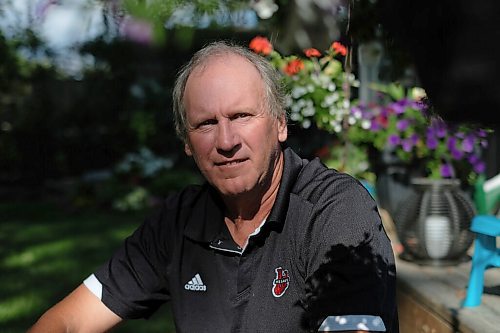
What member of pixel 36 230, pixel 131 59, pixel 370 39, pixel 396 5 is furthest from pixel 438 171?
pixel 131 59

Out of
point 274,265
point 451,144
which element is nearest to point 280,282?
point 274,265

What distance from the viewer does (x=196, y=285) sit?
187cm

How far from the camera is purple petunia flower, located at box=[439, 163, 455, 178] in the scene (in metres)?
4.25

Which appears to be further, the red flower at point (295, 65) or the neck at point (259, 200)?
the neck at point (259, 200)

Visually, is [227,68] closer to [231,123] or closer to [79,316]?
[231,123]

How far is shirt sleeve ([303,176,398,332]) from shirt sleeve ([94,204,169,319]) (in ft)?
1.68

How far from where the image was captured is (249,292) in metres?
1.76

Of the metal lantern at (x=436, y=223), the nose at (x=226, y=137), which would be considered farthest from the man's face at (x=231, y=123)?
the metal lantern at (x=436, y=223)

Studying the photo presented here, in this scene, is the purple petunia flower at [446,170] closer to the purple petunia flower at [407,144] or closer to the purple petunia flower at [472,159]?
the purple petunia flower at [472,159]

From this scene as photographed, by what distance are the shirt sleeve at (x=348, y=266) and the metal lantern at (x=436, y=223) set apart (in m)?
2.31

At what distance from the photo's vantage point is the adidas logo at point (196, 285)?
73.2 inches

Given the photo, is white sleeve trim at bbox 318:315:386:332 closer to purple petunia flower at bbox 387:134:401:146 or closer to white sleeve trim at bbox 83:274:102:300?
white sleeve trim at bbox 83:274:102:300

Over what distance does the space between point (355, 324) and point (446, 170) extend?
2962 millimetres

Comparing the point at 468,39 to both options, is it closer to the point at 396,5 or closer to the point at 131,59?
the point at 396,5
